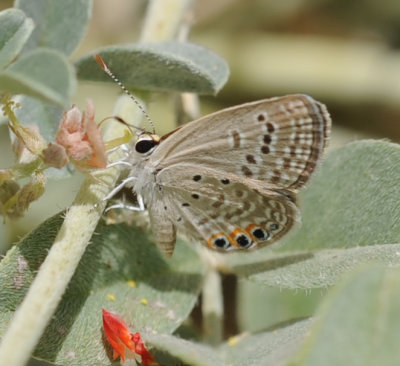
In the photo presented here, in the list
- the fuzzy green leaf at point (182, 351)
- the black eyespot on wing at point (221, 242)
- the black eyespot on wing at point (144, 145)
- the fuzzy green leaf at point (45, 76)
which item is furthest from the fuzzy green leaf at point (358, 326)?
the black eyespot on wing at point (144, 145)

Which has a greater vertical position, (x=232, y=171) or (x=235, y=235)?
(x=232, y=171)

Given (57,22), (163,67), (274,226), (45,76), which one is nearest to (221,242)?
(274,226)

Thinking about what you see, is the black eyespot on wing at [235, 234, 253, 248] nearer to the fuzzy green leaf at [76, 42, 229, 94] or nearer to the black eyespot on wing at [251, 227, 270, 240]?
the black eyespot on wing at [251, 227, 270, 240]

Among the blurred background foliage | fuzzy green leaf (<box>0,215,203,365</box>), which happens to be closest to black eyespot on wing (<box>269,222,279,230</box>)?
fuzzy green leaf (<box>0,215,203,365</box>)

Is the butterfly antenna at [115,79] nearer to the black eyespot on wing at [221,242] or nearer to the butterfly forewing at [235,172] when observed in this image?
the butterfly forewing at [235,172]

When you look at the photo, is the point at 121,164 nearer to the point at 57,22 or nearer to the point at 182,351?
the point at 57,22

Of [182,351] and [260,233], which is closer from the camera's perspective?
[182,351]
